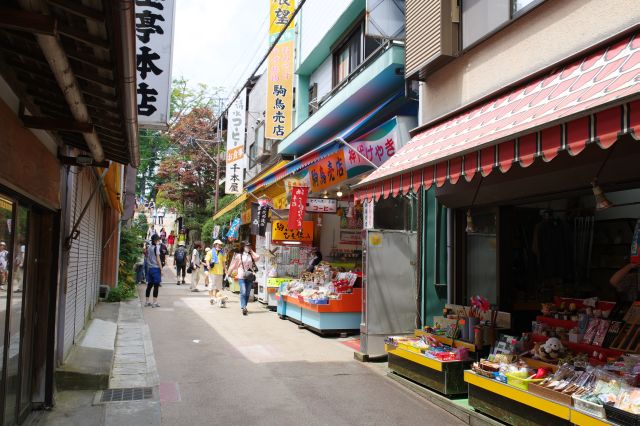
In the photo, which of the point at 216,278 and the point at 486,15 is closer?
the point at 486,15

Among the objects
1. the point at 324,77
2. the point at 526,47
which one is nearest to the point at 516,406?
the point at 526,47

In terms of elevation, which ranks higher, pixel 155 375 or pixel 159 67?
pixel 159 67

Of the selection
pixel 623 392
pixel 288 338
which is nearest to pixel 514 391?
pixel 623 392

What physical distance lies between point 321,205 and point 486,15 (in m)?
7.36

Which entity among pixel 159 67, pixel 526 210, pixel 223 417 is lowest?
pixel 223 417

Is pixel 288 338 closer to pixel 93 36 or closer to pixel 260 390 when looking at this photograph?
pixel 260 390

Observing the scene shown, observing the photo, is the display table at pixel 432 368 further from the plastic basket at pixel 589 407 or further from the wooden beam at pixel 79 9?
the wooden beam at pixel 79 9

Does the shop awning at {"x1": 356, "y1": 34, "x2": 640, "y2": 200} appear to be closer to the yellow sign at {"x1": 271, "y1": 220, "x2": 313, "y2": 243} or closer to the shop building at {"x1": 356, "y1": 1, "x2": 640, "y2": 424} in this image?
the shop building at {"x1": 356, "y1": 1, "x2": 640, "y2": 424}

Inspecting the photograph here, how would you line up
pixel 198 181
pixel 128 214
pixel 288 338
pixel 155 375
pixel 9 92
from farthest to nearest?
pixel 198 181
pixel 128 214
pixel 288 338
pixel 155 375
pixel 9 92

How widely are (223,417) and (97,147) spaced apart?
330cm

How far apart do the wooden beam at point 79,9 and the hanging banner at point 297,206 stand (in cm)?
1065

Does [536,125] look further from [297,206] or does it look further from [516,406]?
[297,206]

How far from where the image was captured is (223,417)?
19.7 feet

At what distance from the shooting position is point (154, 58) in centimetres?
825
